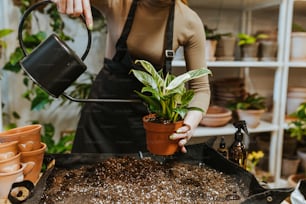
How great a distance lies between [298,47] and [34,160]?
142 cm

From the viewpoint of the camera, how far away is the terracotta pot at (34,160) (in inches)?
26.9

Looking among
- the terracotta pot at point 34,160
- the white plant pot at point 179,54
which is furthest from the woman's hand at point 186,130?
the terracotta pot at point 34,160

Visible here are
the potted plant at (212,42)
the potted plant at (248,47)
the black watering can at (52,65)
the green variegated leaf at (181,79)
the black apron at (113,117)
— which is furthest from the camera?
the potted plant at (248,47)

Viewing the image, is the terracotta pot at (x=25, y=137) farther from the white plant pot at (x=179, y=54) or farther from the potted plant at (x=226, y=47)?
the potted plant at (x=226, y=47)

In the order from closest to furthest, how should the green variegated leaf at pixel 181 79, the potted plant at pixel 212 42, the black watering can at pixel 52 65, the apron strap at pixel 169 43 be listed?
1. the black watering can at pixel 52 65
2. the green variegated leaf at pixel 181 79
3. the apron strap at pixel 169 43
4. the potted plant at pixel 212 42

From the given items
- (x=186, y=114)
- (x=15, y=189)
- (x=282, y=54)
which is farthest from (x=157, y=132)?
(x=282, y=54)

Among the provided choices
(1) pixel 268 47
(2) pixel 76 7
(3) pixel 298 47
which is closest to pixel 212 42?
(1) pixel 268 47

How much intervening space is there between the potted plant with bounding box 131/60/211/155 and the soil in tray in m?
0.07

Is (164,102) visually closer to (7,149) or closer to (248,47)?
(7,149)

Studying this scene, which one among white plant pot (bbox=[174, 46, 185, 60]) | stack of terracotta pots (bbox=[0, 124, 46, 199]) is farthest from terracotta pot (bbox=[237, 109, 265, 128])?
stack of terracotta pots (bbox=[0, 124, 46, 199])

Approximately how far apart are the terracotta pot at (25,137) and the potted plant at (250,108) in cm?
116

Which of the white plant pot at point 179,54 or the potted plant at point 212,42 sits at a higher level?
the potted plant at point 212,42

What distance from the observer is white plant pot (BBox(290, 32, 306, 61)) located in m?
1.47

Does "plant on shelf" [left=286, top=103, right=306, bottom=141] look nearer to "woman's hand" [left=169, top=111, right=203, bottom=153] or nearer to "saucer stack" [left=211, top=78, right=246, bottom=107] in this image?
"saucer stack" [left=211, top=78, right=246, bottom=107]
